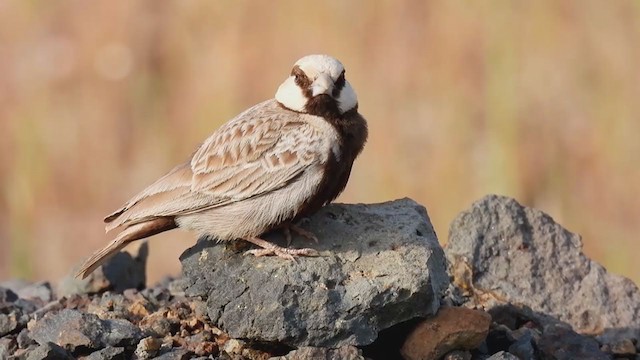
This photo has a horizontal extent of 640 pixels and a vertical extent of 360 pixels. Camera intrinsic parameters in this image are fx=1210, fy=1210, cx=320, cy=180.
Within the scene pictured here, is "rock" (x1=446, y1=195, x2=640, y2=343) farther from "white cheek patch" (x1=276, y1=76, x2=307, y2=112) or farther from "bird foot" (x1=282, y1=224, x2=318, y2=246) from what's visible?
"white cheek patch" (x1=276, y1=76, x2=307, y2=112)

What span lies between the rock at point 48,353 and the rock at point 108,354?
137mm

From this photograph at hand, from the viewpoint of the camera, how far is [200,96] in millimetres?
14406

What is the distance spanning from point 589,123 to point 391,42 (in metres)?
2.38

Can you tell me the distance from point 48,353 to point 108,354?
34 cm

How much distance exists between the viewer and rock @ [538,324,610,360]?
7910mm

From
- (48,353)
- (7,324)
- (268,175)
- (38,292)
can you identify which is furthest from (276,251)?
(38,292)

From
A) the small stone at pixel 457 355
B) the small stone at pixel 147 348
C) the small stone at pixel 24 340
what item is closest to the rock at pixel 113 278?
the small stone at pixel 24 340

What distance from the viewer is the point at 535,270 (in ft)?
29.1

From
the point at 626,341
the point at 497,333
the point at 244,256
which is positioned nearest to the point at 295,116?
the point at 244,256

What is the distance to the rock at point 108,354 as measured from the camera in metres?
7.01

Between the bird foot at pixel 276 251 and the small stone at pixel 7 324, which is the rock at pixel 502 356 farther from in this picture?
the small stone at pixel 7 324

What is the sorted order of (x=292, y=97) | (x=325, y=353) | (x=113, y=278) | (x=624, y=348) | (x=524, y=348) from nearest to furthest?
(x=325, y=353) → (x=292, y=97) → (x=524, y=348) → (x=624, y=348) → (x=113, y=278)

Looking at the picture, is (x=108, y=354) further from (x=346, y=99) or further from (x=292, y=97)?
(x=346, y=99)

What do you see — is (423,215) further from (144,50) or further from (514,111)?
(144,50)
